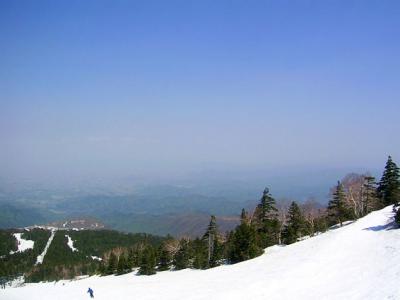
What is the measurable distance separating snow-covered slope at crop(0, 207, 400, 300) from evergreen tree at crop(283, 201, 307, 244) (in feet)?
41.9

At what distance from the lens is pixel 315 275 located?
37312 mm

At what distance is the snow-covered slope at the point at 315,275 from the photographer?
3175 centimetres

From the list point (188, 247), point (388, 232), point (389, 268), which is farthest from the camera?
point (188, 247)

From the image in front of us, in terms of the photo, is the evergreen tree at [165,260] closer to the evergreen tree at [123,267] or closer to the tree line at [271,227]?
the tree line at [271,227]

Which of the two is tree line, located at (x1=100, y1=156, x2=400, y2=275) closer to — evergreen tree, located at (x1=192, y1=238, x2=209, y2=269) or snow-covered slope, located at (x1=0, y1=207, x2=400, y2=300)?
evergreen tree, located at (x1=192, y1=238, x2=209, y2=269)

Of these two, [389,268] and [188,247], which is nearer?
[389,268]

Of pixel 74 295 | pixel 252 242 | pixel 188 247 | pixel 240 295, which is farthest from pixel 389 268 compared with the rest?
pixel 188 247

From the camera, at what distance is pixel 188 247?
256ft

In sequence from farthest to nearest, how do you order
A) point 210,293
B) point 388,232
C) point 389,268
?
point 388,232 < point 210,293 < point 389,268

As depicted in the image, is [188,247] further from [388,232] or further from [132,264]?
[388,232]

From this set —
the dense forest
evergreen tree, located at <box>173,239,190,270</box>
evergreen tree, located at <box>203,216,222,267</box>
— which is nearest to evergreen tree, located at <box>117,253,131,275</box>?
the dense forest

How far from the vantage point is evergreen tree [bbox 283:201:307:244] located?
67.1m

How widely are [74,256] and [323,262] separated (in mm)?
154997

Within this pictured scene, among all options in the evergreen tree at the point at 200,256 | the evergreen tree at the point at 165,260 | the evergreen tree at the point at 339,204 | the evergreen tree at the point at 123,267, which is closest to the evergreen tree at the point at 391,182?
the evergreen tree at the point at 339,204
